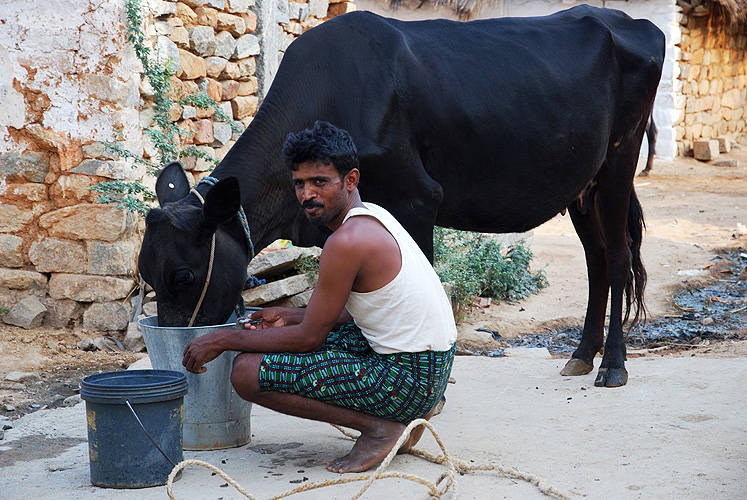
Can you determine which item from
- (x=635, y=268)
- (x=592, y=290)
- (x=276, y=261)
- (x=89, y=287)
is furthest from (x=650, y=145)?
(x=89, y=287)

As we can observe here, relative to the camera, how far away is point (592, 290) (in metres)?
5.23

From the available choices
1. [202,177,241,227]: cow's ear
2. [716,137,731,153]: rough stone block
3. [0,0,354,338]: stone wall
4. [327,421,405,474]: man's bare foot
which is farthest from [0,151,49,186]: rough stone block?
[716,137,731,153]: rough stone block

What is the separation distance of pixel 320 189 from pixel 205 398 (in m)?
1.11

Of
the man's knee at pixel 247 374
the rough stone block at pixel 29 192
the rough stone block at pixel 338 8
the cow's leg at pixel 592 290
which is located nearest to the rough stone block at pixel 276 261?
the rough stone block at pixel 29 192

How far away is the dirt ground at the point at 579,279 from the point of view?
5168 mm

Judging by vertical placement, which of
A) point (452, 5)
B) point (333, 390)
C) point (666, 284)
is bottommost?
point (666, 284)

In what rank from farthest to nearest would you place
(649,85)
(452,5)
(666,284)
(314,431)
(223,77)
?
1. (452,5)
2. (666,284)
3. (223,77)
4. (649,85)
5. (314,431)

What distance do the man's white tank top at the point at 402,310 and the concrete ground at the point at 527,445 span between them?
54cm

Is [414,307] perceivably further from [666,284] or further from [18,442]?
[666,284]

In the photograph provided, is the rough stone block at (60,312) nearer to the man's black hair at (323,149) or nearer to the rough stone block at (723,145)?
the man's black hair at (323,149)

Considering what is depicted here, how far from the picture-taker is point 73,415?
416 centimetres

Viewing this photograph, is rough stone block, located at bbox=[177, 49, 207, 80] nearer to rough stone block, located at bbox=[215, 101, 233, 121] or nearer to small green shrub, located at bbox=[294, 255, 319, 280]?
rough stone block, located at bbox=[215, 101, 233, 121]

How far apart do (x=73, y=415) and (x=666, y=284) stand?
5668 millimetres

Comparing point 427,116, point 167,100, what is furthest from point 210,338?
point 167,100
